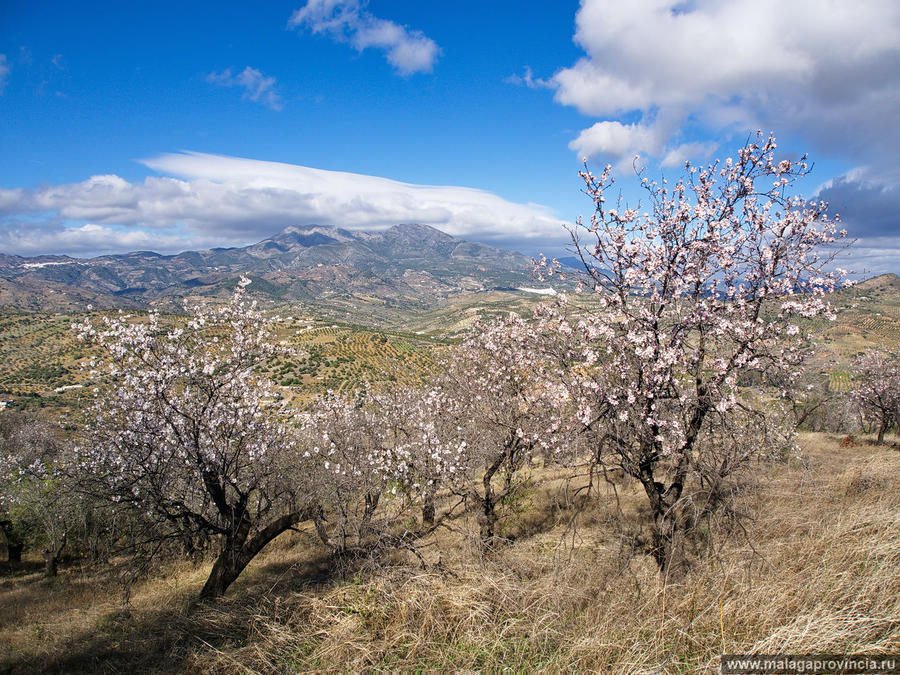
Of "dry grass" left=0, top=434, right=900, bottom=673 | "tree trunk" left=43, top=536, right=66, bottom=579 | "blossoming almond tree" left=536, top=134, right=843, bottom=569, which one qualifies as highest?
"blossoming almond tree" left=536, top=134, right=843, bottom=569

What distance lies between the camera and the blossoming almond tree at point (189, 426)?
29.0 ft

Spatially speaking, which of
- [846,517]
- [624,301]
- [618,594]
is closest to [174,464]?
[618,594]

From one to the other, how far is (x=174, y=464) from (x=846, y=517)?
12.4m

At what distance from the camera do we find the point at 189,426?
29.9 feet

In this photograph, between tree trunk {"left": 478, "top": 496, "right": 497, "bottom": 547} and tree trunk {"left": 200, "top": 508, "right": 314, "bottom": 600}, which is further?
tree trunk {"left": 478, "top": 496, "right": 497, "bottom": 547}

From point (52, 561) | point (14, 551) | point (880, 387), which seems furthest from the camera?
point (880, 387)

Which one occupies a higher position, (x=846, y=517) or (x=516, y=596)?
(x=846, y=517)

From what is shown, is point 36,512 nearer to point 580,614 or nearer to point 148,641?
point 148,641

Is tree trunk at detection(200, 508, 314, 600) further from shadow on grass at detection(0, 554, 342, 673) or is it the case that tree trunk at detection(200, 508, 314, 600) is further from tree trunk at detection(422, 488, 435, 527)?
tree trunk at detection(422, 488, 435, 527)

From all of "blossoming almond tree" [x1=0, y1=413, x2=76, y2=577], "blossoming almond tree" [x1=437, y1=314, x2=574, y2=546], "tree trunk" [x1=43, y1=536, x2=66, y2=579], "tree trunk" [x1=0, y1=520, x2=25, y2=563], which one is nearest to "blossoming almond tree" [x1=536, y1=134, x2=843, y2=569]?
"blossoming almond tree" [x1=437, y1=314, x2=574, y2=546]

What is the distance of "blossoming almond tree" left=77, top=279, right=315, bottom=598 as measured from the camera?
8852 millimetres

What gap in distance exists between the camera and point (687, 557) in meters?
5.73

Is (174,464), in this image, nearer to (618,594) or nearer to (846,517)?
(618,594)

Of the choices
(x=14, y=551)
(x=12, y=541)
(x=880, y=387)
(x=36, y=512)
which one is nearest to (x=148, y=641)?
(x=36, y=512)
